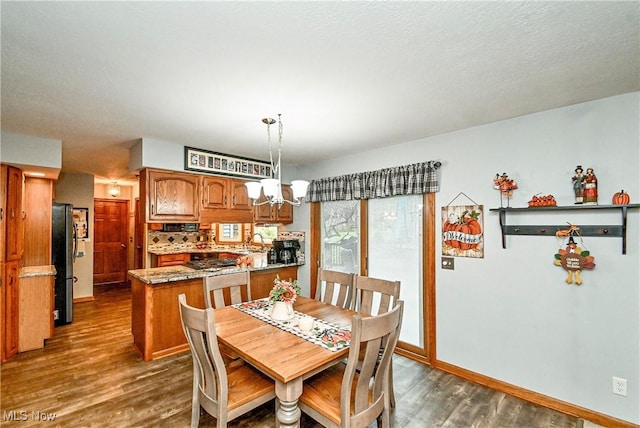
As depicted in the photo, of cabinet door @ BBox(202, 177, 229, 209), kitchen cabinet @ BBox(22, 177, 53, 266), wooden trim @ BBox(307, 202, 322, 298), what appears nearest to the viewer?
cabinet door @ BBox(202, 177, 229, 209)

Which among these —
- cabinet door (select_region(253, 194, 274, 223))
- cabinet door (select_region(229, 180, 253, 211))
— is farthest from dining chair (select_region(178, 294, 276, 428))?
cabinet door (select_region(253, 194, 274, 223))

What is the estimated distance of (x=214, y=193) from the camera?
12.9 feet

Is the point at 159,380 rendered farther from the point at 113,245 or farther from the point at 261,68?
the point at 113,245

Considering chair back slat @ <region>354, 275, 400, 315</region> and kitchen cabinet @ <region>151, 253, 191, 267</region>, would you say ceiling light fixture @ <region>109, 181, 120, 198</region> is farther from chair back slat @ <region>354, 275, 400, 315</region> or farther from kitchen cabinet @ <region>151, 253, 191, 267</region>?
chair back slat @ <region>354, 275, 400, 315</region>

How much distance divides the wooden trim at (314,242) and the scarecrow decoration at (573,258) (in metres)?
2.89

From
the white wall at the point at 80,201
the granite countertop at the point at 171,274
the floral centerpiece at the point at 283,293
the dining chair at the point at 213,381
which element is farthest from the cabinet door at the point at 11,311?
the floral centerpiece at the point at 283,293

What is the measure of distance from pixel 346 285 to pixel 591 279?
195cm

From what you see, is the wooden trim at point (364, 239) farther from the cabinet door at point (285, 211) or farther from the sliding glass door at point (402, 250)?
the cabinet door at point (285, 211)

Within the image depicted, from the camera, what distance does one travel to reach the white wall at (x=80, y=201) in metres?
5.36

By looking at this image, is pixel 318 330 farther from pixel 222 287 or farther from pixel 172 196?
pixel 172 196

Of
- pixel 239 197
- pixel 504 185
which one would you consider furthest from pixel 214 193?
pixel 504 185

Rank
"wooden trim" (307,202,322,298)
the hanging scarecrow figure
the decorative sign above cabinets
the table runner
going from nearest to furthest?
the table runner
the hanging scarecrow figure
the decorative sign above cabinets
"wooden trim" (307,202,322,298)

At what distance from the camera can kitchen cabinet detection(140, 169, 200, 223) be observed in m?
3.36

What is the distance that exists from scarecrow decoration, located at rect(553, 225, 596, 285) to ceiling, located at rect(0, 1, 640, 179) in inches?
41.6
